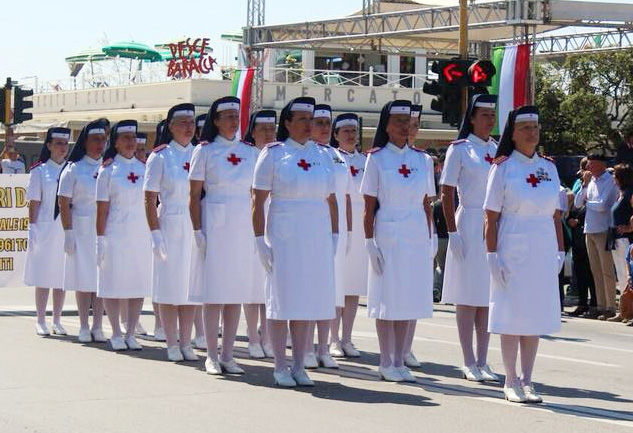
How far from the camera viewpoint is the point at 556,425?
9539 mm

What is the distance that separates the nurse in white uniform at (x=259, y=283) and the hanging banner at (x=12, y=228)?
6.55 m

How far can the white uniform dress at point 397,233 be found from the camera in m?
11.6

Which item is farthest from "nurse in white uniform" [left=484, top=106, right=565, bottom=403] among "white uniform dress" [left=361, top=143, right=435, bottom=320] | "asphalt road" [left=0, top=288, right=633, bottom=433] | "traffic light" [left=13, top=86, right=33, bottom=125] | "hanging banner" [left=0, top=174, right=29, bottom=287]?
"traffic light" [left=13, top=86, right=33, bottom=125]

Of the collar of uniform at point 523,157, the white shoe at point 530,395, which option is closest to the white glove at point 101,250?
the collar of uniform at point 523,157

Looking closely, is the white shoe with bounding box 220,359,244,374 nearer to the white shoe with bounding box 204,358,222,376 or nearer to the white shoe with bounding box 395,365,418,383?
the white shoe with bounding box 204,358,222,376

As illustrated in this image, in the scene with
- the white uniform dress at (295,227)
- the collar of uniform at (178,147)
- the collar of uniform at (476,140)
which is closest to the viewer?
the white uniform dress at (295,227)

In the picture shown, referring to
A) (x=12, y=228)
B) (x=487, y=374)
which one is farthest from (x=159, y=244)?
(x=12, y=228)

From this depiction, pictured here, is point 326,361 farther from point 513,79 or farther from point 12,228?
point 513,79

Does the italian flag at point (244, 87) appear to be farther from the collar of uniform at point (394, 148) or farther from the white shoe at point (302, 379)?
the white shoe at point (302, 379)

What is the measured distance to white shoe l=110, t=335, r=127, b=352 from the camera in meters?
14.0

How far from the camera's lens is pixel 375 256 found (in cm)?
1159

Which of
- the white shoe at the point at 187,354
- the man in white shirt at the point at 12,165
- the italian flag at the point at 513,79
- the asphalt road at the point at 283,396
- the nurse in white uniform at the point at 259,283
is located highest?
the italian flag at the point at 513,79

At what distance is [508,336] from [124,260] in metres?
5.07

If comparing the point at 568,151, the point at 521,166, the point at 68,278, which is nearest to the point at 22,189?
the point at 68,278
